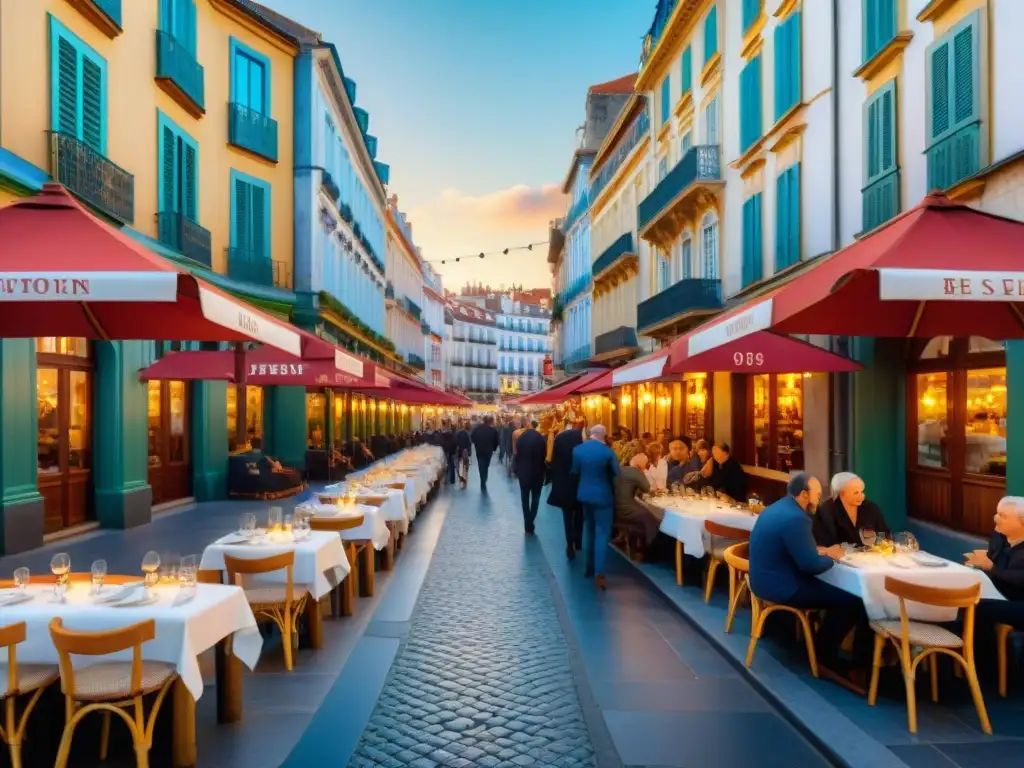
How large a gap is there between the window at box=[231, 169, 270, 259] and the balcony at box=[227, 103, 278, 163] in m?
0.70

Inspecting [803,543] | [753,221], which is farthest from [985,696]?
[753,221]

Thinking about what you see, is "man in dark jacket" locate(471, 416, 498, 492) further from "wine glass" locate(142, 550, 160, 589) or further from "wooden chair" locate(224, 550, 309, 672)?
"wine glass" locate(142, 550, 160, 589)

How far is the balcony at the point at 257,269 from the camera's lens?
20.8 m

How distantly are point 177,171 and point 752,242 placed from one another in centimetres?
A: 1191

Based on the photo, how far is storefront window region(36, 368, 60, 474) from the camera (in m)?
12.9

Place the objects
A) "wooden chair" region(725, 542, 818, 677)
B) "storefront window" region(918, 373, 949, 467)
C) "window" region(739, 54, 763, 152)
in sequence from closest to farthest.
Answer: "wooden chair" region(725, 542, 818, 677), "storefront window" region(918, 373, 949, 467), "window" region(739, 54, 763, 152)

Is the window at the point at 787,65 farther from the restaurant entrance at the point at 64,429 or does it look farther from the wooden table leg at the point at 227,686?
the wooden table leg at the point at 227,686

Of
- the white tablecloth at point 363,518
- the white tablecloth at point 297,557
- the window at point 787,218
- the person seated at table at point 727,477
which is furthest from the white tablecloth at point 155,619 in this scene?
the window at point 787,218

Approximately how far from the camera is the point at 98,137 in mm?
14078

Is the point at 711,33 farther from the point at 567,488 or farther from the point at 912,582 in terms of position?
the point at 912,582

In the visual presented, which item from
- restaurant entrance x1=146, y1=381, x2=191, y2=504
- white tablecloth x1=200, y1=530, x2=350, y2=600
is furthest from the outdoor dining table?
restaurant entrance x1=146, y1=381, x2=191, y2=504

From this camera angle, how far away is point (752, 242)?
17797 mm

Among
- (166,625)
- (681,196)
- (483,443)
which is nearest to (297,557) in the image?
(166,625)

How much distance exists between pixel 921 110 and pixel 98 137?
12413 millimetres
